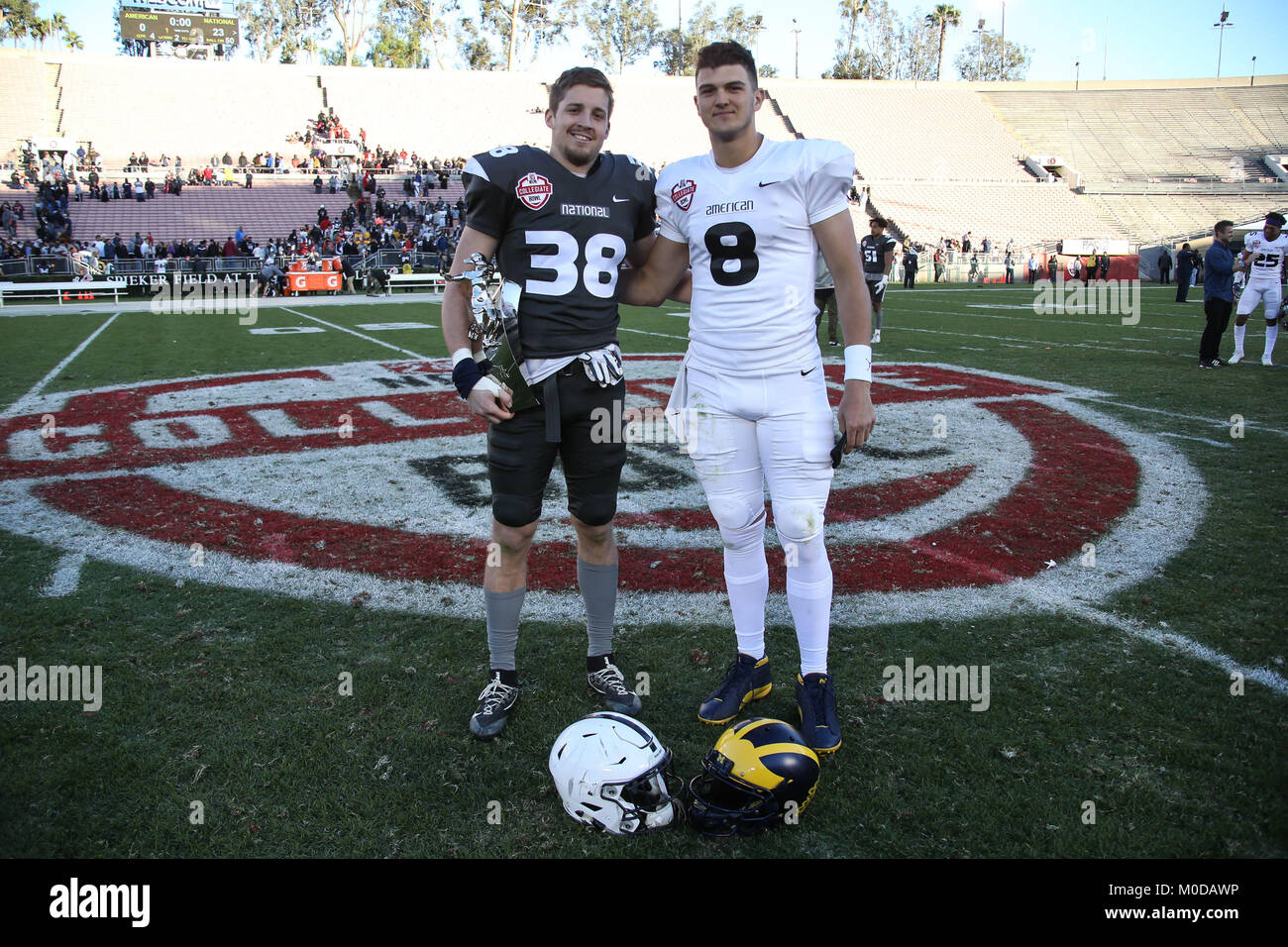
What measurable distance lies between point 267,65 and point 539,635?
57.4 m

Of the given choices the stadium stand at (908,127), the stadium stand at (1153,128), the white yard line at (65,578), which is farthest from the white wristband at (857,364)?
the stadium stand at (1153,128)

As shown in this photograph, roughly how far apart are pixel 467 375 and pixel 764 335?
1028 mm

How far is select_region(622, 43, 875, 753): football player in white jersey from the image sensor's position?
2914mm

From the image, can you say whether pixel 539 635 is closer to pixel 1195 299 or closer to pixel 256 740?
pixel 256 740

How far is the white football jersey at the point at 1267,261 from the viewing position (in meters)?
11.9

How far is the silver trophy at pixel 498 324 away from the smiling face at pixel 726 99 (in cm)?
88

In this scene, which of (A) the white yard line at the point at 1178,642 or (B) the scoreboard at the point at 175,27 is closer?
(A) the white yard line at the point at 1178,642

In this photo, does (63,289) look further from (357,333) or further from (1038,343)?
(1038,343)

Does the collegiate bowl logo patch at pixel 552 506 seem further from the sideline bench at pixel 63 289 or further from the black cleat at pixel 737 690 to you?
the sideline bench at pixel 63 289

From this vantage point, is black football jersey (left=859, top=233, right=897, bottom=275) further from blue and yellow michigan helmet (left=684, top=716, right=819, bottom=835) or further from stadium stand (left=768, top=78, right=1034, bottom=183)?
stadium stand (left=768, top=78, right=1034, bottom=183)

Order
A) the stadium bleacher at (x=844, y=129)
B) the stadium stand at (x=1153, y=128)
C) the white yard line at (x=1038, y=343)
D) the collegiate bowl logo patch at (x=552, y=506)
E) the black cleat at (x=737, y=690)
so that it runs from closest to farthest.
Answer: the black cleat at (x=737, y=690), the collegiate bowl logo patch at (x=552, y=506), the white yard line at (x=1038, y=343), the stadium bleacher at (x=844, y=129), the stadium stand at (x=1153, y=128)

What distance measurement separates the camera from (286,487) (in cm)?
606
